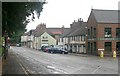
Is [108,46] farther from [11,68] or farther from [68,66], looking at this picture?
[11,68]

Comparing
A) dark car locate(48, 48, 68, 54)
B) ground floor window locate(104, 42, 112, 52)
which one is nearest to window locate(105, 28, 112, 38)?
ground floor window locate(104, 42, 112, 52)

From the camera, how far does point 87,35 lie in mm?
68312

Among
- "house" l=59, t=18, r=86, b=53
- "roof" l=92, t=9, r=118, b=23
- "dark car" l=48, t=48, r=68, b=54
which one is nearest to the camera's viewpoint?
"roof" l=92, t=9, r=118, b=23

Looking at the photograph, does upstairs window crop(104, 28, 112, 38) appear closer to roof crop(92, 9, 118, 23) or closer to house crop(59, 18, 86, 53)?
roof crop(92, 9, 118, 23)

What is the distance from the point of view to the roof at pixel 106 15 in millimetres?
60875

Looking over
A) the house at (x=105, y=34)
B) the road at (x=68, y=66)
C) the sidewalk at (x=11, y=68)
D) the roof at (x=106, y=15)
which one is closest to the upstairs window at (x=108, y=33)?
the house at (x=105, y=34)

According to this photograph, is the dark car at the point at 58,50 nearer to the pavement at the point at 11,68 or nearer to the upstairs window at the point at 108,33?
the upstairs window at the point at 108,33

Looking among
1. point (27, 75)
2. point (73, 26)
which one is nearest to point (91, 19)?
point (73, 26)

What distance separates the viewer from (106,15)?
63.2m

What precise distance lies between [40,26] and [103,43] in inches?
2690

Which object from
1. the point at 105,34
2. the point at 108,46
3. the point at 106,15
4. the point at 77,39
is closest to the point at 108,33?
the point at 105,34

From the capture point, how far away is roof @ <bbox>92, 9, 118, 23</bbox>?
60.9 meters

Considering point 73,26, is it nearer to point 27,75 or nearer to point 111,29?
point 111,29

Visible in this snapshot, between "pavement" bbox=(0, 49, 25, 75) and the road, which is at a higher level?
"pavement" bbox=(0, 49, 25, 75)
